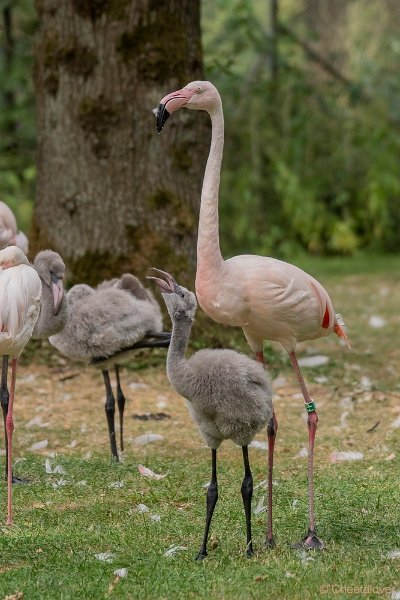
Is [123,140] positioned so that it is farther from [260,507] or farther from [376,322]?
[260,507]

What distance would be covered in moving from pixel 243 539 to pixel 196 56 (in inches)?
211

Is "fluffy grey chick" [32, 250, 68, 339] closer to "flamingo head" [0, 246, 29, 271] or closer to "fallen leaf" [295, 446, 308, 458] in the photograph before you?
"flamingo head" [0, 246, 29, 271]

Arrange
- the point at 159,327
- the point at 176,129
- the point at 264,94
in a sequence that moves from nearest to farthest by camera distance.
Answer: the point at 159,327 < the point at 176,129 < the point at 264,94

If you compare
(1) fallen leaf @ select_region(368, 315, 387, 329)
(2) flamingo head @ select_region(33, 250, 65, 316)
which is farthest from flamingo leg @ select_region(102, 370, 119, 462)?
(1) fallen leaf @ select_region(368, 315, 387, 329)

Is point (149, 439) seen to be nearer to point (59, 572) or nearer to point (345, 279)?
point (59, 572)

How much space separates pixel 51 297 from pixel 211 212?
132 centimetres

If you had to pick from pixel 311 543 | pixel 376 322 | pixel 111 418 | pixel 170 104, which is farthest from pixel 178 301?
pixel 376 322

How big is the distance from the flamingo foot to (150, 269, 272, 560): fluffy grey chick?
0.27 metres

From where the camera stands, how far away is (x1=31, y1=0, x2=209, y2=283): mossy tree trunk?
349 inches

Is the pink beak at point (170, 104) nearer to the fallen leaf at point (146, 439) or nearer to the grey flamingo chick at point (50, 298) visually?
the grey flamingo chick at point (50, 298)

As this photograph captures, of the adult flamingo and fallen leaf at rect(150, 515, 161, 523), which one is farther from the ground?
the adult flamingo

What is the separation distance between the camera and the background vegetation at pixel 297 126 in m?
13.8

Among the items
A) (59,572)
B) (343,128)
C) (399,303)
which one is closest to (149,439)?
(59,572)

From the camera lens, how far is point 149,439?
22.9 ft
